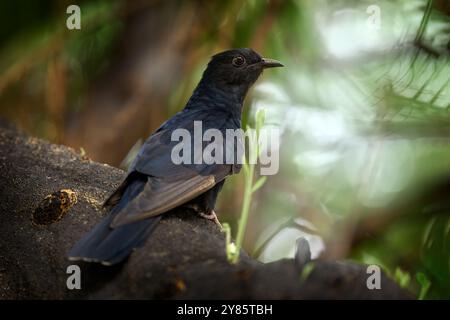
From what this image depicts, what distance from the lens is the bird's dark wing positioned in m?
2.98

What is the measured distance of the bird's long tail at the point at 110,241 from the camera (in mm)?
2578

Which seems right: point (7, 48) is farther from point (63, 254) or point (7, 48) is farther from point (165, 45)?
point (63, 254)

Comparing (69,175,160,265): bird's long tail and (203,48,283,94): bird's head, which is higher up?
(203,48,283,94): bird's head

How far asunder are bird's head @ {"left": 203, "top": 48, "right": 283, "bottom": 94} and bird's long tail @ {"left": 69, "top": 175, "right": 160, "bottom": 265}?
6.46 feet

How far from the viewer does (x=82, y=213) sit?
308 centimetres

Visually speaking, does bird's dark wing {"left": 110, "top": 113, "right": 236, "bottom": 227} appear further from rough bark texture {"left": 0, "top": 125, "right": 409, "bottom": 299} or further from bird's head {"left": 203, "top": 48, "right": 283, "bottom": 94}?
bird's head {"left": 203, "top": 48, "right": 283, "bottom": 94}

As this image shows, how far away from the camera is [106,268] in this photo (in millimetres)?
2641

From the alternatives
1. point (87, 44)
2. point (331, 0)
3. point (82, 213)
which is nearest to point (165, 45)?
point (87, 44)

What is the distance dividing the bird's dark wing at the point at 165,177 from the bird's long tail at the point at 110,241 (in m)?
0.05

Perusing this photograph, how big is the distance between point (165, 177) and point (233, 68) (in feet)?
5.31

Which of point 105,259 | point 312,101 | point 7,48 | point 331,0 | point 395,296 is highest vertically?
point 331,0

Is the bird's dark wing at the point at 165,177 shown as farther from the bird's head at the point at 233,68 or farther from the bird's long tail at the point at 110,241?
the bird's head at the point at 233,68

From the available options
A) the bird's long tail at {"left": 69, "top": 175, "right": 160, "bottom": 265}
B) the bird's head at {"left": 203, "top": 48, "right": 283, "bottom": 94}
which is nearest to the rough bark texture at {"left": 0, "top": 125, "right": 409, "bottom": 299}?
the bird's long tail at {"left": 69, "top": 175, "right": 160, "bottom": 265}

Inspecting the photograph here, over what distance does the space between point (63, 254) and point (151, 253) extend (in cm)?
43
